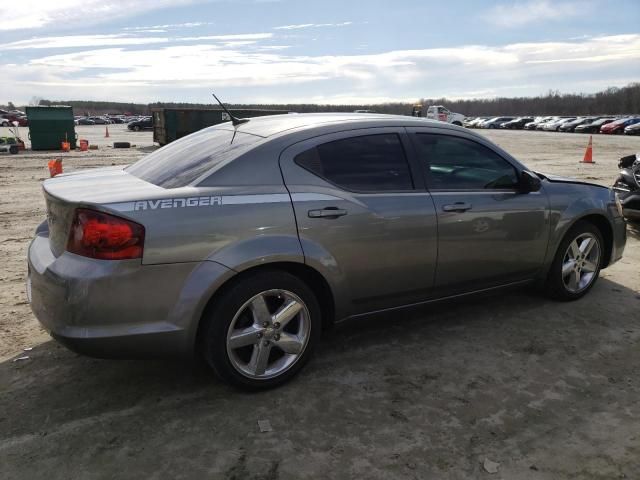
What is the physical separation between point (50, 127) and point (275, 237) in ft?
78.9

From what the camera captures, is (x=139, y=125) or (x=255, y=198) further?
(x=139, y=125)

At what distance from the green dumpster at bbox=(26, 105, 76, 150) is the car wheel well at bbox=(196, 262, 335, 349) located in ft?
76.7

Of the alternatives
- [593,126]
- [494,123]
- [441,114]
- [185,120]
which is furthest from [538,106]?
[185,120]

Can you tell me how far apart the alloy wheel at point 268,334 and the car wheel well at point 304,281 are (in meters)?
0.14

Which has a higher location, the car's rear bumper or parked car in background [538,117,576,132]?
parked car in background [538,117,576,132]

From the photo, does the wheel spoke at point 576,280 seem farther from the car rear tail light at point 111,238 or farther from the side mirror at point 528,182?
the car rear tail light at point 111,238

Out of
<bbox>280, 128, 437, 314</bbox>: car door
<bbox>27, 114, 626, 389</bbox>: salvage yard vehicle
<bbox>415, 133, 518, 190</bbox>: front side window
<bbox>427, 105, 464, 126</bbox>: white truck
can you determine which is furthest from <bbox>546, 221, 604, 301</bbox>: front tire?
<bbox>427, 105, 464, 126</bbox>: white truck

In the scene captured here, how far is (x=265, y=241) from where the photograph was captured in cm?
305

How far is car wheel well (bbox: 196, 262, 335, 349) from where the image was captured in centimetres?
302

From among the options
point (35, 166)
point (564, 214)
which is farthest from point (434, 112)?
point (564, 214)

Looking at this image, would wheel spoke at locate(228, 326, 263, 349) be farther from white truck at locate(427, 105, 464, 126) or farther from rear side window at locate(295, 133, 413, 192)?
white truck at locate(427, 105, 464, 126)

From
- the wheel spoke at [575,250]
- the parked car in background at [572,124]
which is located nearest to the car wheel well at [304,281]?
the wheel spoke at [575,250]

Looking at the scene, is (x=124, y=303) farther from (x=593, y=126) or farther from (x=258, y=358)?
(x=593, y=126)

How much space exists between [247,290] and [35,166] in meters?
16.1
